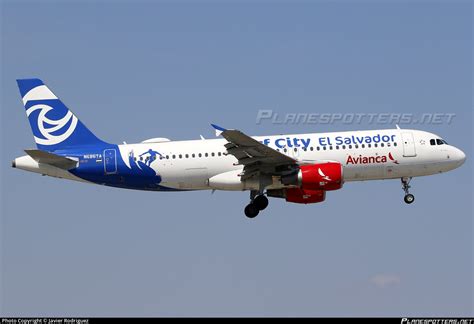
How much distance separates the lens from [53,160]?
61.7 meters

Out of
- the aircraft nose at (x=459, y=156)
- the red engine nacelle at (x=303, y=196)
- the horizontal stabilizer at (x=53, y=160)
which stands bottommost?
the red engine nacelle at (x=303, y=196)

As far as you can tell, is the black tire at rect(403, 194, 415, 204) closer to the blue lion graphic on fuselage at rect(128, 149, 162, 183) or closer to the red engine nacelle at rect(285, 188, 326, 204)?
the red engine nacelle at rect(285, 188, 326, 204)

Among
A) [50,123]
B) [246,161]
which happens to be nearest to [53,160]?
[50,123]

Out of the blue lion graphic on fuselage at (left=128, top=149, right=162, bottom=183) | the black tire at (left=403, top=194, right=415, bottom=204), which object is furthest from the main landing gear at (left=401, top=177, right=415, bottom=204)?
the blue lion graphic on fuselage at (left=128, top=149, right=162, bottom=183)

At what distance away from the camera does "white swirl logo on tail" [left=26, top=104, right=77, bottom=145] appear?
64062mm

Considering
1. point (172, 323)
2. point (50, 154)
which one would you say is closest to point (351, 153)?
point (50, 154)

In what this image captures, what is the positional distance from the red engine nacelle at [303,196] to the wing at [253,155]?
3.26 metres

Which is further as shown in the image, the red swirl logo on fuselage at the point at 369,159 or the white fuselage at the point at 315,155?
the white fuselage at the point at 315,155

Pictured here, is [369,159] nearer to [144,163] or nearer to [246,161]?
[246,161]

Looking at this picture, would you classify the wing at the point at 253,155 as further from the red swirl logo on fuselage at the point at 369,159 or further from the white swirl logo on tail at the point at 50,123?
the white swirl logo on tail at the point at 50,123

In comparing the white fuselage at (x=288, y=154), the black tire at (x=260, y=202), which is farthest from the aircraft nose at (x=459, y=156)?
the black tire at (x=260, y=202)

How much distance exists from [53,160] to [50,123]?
386 centimetres

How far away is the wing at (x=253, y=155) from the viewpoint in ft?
193

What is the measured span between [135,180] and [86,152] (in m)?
3.55
